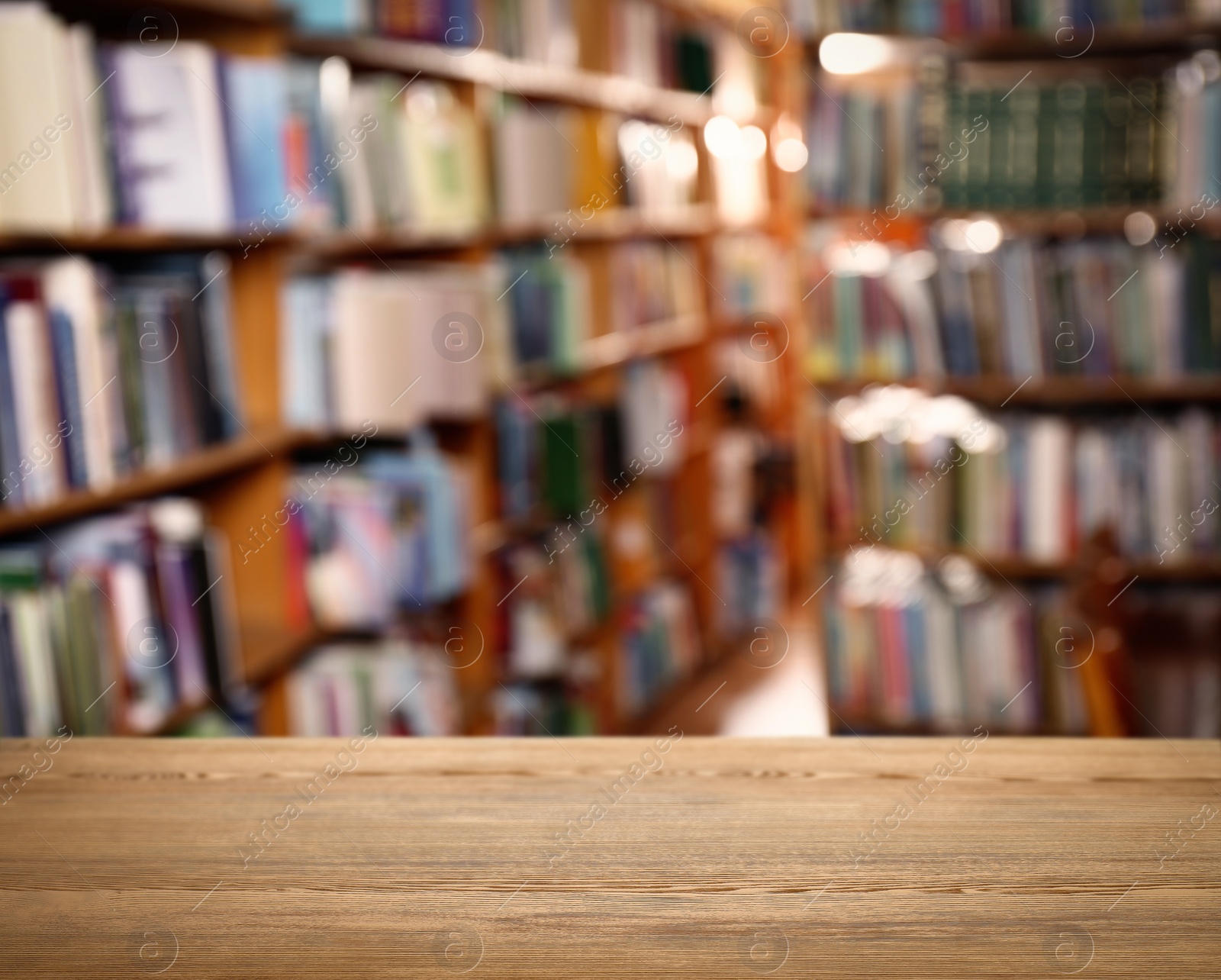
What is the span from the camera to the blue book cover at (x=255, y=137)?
228 centimetres

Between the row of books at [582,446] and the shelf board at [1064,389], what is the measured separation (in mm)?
711

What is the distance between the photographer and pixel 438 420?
10.3 ft

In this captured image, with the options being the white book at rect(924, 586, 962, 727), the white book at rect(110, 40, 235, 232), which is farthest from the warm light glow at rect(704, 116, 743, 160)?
the white book at rect(110, 40, 235, 232)

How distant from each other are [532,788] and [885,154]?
7.98 ft

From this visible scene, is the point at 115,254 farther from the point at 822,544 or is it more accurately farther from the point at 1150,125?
the point at 1150,125

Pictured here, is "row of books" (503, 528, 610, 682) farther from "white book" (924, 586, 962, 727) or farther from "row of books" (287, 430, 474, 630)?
"white book" (924, 586, 962, 727)

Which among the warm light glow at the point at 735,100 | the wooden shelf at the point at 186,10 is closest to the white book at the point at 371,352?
the wooden shelf at the point at 186,10

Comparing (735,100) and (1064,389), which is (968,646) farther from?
(735,100)

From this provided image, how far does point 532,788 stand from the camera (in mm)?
922

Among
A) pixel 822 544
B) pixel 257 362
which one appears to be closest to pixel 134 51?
pixel 257 362

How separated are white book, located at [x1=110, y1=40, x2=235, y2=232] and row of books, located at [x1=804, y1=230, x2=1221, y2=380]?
1.39m

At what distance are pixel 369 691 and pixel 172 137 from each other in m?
1.10

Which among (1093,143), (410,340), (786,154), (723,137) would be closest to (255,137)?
(410,340)

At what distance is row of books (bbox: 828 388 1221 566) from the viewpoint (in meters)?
2.98
